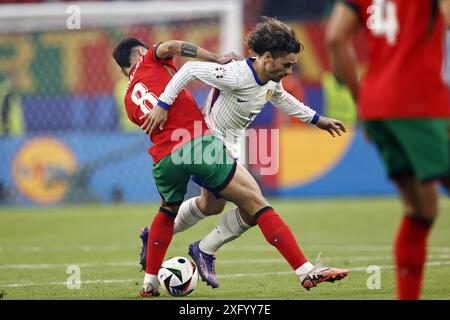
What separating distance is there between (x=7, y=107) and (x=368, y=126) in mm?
13217

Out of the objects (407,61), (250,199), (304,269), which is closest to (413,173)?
(407,61)

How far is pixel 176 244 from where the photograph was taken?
34.2 ft

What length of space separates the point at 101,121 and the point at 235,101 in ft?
34.8

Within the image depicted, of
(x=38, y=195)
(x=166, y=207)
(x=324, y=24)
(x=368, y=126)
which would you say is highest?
(x=324, y=24)

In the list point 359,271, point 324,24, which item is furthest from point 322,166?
point 359,271

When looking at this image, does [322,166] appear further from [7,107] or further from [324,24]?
[7,107]

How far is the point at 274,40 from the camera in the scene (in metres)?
6.31

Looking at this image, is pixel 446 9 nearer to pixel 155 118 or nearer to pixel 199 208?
pixel 155 118

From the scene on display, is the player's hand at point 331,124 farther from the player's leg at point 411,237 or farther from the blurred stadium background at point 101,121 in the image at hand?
the blurred stadium background at point 101,121

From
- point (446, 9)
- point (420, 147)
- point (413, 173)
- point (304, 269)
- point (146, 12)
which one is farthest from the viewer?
point (146, 12)

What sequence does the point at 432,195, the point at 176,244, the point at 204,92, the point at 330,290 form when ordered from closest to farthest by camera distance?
1. the point at 432,195
2. the point at 330,290
3. the point at 176,244
4. the point at 204,92

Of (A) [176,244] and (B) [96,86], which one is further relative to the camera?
(B) [96,86]

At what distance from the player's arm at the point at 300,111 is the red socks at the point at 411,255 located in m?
2.12

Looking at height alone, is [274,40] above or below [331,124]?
above
